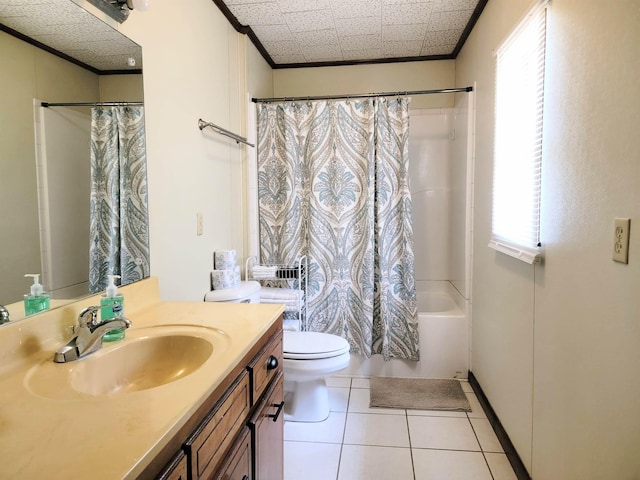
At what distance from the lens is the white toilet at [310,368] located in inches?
84.6

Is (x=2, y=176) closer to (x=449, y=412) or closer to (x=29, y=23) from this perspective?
(x=29, y=23)

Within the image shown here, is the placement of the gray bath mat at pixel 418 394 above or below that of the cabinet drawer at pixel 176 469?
below

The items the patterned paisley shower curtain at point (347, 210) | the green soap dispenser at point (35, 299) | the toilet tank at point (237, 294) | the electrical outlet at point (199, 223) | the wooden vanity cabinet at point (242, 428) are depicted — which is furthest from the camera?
the patterned paisley shower curtain at point (347, 210)

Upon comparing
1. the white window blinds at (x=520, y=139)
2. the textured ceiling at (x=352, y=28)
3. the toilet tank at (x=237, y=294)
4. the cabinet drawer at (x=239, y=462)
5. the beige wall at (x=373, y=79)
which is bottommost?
the cabinet drawer at (x=239, y=462)

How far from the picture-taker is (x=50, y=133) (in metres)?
1.14

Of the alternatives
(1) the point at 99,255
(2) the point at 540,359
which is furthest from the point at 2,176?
(2) the point at 540,359

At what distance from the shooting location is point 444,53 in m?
3.17

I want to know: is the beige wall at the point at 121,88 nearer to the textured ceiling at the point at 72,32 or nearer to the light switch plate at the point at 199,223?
the textured ceiling at the point at 72,32

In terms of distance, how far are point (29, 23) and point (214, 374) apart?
3.45ft

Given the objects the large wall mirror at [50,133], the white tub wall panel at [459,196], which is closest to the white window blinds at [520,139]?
the white tub wall panel at [459,196]

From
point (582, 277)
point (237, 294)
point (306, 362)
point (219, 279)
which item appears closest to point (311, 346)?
point (306, 362)

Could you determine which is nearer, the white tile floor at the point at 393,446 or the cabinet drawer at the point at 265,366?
the cabinet drawer at the point at 265,366

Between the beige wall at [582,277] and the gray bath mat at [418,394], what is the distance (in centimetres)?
56

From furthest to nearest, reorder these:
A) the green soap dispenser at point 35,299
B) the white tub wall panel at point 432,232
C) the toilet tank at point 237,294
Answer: the white tub wall panel at point 432,232
the toilet tank at point 237,294
the green soap dispenser at point 35,299
